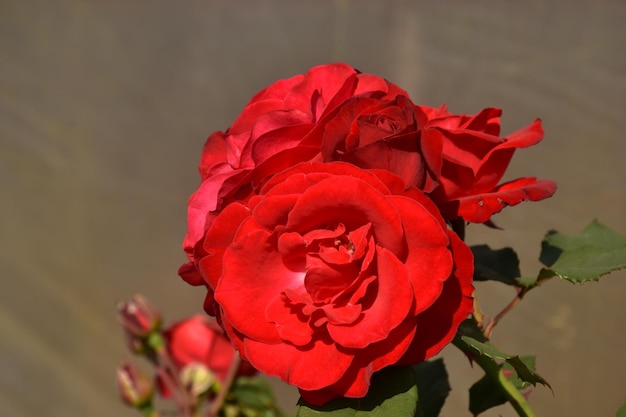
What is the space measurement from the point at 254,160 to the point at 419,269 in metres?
0.09

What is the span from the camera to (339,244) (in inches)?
11.2

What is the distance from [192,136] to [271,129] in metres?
1.25

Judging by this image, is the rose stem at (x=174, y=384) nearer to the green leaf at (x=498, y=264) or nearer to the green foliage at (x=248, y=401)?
the green foliage at (x=248, y=401)

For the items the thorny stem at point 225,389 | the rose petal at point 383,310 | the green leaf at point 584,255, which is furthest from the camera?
the thorny stem at point 225,389

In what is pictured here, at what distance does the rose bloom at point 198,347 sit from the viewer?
0.74 metres

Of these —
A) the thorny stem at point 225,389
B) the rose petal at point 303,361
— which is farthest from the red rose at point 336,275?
the thorny stem at point 225,389

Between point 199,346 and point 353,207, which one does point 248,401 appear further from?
point 353,207

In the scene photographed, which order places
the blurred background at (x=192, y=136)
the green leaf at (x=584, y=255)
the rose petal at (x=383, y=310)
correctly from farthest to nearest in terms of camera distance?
the blurred background at (x=192, y=136) < the green leaf at (x=584, y=255) < the rose petal at (x=383, y=310)

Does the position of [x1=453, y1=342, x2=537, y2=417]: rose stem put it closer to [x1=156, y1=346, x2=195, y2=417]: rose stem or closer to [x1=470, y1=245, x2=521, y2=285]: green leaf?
[x1=470, y1=245, x2=521, y2=285]: green leaf

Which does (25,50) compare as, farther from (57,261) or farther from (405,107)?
(405,107)

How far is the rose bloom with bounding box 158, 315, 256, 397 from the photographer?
29.1 inches

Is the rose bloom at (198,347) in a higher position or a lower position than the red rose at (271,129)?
lower

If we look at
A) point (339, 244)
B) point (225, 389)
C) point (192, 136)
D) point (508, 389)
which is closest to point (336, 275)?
point (339, 244)

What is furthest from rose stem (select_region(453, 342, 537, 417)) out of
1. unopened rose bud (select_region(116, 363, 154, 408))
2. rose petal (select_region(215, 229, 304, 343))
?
unopened rose bud (select_region(116, 363, 154, 408))
